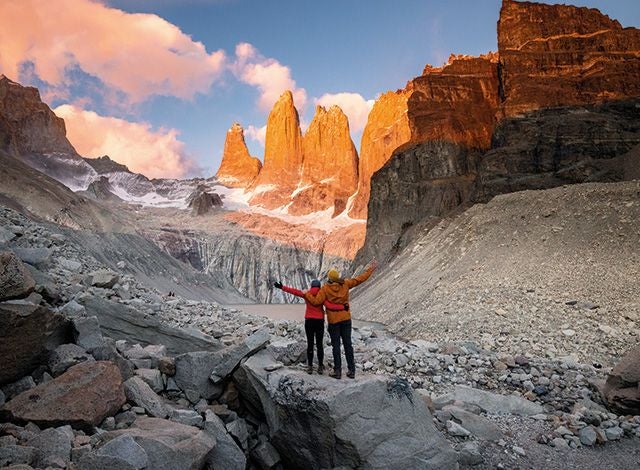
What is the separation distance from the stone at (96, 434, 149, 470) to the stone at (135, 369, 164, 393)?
2.40 meters

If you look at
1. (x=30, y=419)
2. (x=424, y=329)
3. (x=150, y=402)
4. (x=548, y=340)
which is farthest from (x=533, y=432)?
(x=424, y=329)

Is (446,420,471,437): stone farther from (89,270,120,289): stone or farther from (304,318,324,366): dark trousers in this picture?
(89,270,120,289): stone

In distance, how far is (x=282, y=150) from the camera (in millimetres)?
160250

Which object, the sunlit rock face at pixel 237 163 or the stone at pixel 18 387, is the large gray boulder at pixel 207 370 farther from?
the sunlit rock face at pixel 237 163

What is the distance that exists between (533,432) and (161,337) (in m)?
7.70

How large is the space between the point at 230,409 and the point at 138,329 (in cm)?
288

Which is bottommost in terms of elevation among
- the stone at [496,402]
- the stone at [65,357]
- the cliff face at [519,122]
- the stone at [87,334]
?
the stone at [496,402]

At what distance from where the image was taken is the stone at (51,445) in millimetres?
4745

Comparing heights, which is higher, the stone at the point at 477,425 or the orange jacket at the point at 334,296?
the orange jacket at the point at 334,296

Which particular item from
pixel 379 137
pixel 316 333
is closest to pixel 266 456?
pixel 316 333

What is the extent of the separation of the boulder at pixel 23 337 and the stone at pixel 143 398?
133 centimetres

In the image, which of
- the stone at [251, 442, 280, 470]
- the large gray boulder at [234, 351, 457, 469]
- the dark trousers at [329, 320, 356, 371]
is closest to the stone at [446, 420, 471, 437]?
the large gray boulder at [234, 351, 457, 469]

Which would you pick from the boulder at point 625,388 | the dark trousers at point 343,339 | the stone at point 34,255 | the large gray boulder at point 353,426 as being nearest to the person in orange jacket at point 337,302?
the dark trousers at point 343,339

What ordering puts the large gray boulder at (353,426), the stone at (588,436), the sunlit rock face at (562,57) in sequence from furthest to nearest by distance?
the sunlit rock face at (562,57) < the stone at (588,436) < the large gray boulder at (353,426)
